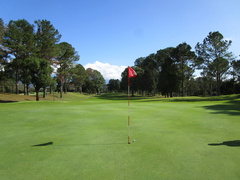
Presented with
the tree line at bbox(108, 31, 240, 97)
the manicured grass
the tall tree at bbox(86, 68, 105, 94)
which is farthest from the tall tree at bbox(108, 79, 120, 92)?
the manicured grass

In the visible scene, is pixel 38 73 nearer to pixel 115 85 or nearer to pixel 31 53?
pixel 31 53

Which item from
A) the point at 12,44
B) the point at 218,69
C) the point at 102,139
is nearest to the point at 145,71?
the point at 218,69

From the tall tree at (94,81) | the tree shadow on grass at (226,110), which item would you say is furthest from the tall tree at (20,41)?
the tall tree at (94,81)

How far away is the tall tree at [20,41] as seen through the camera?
3606cm

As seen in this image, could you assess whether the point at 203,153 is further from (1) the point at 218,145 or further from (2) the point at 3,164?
(2) the point at 3,164

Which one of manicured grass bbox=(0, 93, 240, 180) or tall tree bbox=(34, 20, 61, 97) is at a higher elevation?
tall tree bbox=(34, 20, 61, 97)

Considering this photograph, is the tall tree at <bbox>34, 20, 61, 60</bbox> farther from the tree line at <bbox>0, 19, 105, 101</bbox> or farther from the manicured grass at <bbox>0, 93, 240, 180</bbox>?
the manicured grass at <bbox>0, 93, 240, 180</bbox>

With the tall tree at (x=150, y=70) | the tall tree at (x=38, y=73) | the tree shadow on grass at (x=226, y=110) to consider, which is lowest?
the tree shadow on grass at (x=226, y=110)

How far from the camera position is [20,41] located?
3759 centimetres

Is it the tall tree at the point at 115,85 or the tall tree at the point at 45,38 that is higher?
the tall tree at the point at 45,38

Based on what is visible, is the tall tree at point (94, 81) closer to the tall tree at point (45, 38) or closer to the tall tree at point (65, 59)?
the tall tree at point (65, 59)

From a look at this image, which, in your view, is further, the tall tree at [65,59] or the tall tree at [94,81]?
the tall tree at [94,81]

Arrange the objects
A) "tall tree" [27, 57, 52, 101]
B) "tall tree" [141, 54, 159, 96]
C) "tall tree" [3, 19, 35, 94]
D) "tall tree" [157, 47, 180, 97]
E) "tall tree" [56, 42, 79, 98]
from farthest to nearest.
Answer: "tall tree" [141, 54, 159, 96] < "tall tree" [157, 47, 180, 97] < "tall tree" [56, 42, 79, 98] < "tall tree" [3, 19, 35, 94] < "tall tree" [27, 57, 52, 101]

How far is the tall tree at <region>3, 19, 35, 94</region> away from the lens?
36.1m
